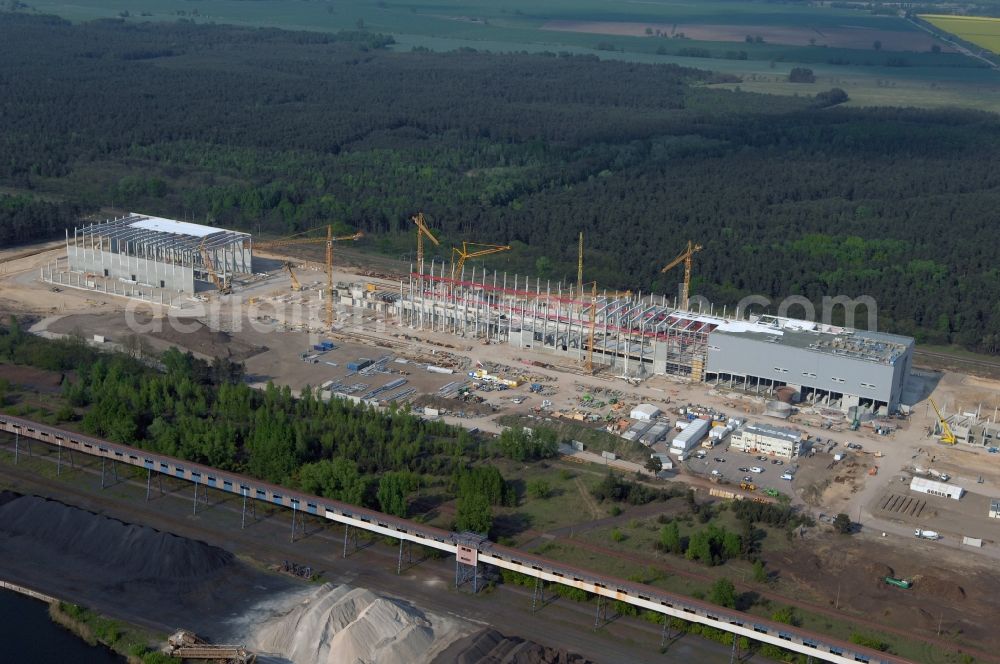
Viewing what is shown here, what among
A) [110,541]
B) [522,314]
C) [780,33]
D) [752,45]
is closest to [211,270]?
[522,314]

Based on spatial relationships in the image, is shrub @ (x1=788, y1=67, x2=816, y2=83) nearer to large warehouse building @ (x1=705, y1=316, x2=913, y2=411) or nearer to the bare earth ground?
the bare earth ground

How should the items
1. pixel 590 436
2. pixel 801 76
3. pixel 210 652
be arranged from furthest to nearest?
1. pixel 801 76
2. pixel 590 436
3. pixel 210 652

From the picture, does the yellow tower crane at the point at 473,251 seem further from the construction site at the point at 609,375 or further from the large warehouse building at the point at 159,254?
the large warehouse building at the point at 159,254

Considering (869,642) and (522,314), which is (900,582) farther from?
(522,314)

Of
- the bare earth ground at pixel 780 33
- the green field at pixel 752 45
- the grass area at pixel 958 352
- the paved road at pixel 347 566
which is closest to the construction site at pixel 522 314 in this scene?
the grass area at pixel 958 352

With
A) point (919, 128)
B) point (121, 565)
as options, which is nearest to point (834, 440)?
point (121, 565)

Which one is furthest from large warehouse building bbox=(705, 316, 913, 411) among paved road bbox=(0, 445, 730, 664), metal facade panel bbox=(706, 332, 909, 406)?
paved road bbox=(0, 445, 730, 664)
